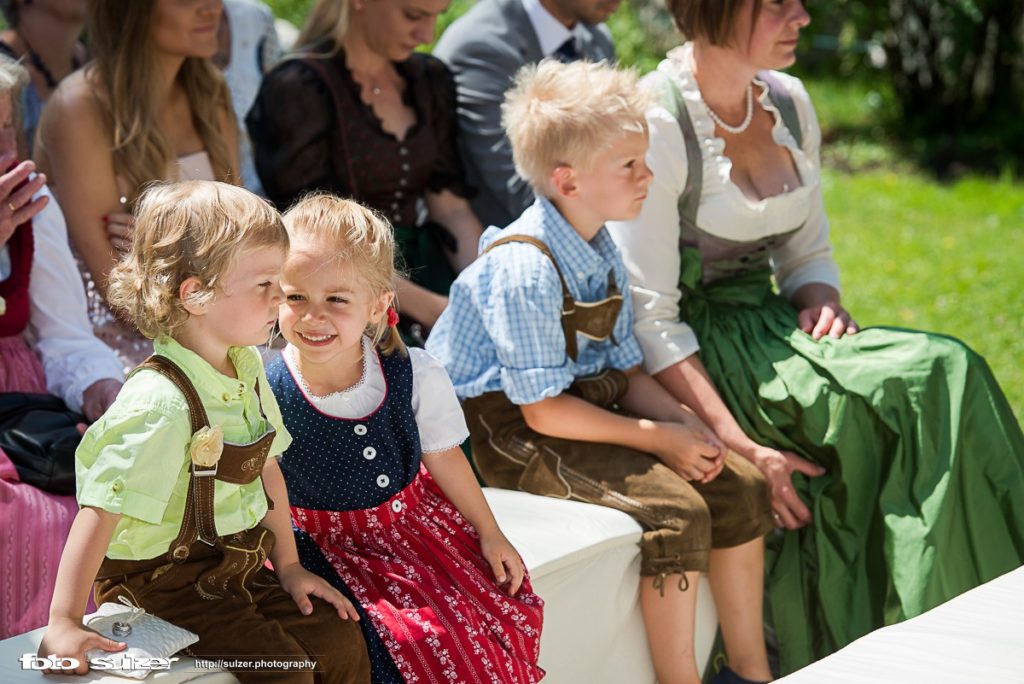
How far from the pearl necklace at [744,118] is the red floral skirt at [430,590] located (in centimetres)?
127

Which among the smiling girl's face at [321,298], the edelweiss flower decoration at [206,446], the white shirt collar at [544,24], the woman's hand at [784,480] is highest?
the white shirt collar at [544,24]

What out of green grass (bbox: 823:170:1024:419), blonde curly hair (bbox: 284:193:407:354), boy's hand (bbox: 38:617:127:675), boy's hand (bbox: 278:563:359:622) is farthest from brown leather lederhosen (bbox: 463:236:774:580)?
green grass (bbox: 823:170:1024:419)

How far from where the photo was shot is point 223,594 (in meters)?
2.26

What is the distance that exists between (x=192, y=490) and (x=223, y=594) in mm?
189

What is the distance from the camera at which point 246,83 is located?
434 cm

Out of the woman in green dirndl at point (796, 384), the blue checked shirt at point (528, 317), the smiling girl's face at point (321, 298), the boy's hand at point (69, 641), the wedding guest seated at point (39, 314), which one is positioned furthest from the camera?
the woman in green dirndl at point (796, 384)

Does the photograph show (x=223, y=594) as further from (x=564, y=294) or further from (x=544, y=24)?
(x=544, y=24)

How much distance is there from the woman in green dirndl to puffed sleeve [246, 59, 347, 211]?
847 mm

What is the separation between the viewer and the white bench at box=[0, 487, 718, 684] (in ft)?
9.03

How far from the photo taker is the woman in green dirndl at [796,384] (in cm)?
312

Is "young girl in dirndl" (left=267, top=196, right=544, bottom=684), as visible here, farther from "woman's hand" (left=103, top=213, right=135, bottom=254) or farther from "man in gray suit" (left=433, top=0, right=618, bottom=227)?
"man in gray suit" (left=433, top=0, right=618, bottom=227)

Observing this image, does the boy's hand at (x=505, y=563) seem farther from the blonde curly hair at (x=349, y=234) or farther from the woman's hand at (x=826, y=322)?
the woman's hand at (x=826, y=322)

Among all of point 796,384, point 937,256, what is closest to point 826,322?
point 796,384

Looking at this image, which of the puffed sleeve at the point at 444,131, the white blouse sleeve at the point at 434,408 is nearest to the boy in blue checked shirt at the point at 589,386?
the white blouse sleeve at the point at 434,408
